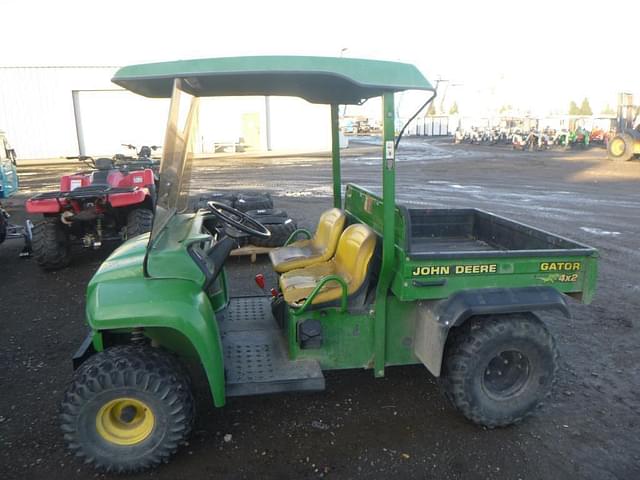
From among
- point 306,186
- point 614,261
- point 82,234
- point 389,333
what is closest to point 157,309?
point 389,333

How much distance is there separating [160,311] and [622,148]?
23371 mm

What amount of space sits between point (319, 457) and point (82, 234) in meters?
5.54

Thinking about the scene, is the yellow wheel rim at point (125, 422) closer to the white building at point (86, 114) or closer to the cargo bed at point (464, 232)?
the cargo bed at point (464, 232)

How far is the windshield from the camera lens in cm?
273

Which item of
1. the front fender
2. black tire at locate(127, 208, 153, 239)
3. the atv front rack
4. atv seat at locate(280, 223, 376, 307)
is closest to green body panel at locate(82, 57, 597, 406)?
the front fender

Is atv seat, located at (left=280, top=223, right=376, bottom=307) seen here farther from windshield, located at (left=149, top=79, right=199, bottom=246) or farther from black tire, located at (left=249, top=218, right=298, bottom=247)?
black tire, located at (left=249, top=218, right=298, bottom=247)

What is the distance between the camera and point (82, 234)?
7.29 metres

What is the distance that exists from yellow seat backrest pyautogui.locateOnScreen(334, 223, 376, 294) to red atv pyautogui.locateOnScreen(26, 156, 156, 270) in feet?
12.5

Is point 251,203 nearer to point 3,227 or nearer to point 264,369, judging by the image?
point 3,227

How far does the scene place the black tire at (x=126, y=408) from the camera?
2.77m

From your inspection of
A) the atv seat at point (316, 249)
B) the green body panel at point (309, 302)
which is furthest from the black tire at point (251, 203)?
the green body panel at point (309, 302)

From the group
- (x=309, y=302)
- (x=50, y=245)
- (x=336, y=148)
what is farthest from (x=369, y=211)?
(x=50, y=245)

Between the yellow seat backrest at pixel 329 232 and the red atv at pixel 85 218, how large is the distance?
316cm

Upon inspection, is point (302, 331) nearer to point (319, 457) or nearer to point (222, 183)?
point (319, 457)
